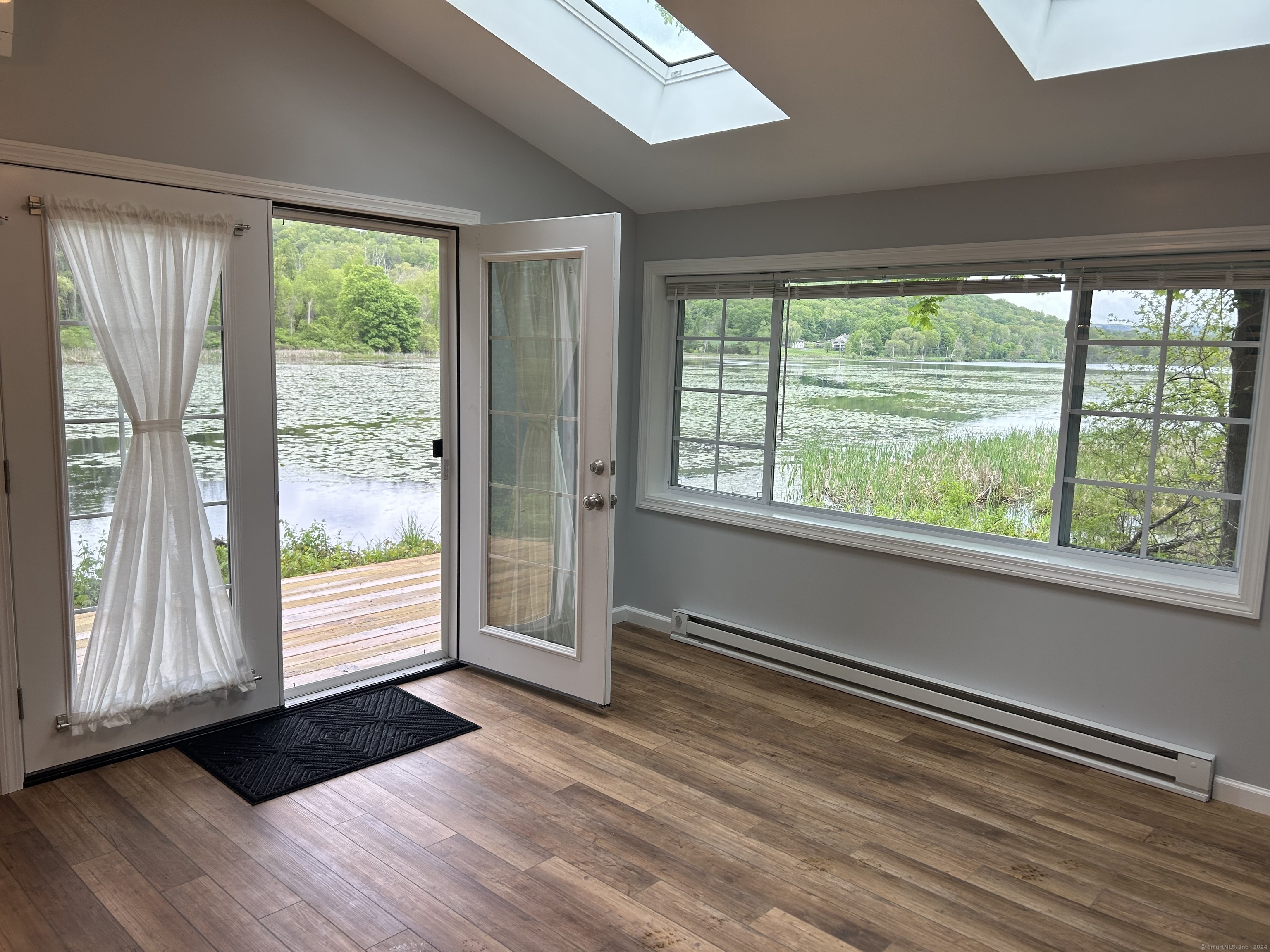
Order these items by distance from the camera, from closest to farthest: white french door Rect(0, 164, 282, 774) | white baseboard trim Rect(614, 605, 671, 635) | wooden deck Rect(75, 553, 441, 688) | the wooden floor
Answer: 1. the wooden floor
2. white french door Rect(0, 164, 282, 774)
3. wooden deck Rect(75, 553, 441, 688)
4. white baseboard trim Rect(614, 605, 671, 635)

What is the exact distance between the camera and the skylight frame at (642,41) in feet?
11.4

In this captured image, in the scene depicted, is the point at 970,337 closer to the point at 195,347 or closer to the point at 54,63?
the point at 195,347

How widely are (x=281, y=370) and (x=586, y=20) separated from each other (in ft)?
11.2

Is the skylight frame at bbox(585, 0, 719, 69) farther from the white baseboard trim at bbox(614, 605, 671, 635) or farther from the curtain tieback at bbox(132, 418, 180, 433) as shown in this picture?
the white baseboard trim at bbox(614, 605, 671, 635)

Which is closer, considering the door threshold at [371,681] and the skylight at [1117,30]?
the skylight at [1117,30]

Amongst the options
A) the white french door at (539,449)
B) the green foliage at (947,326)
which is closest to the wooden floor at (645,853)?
the white french door at (539,449)

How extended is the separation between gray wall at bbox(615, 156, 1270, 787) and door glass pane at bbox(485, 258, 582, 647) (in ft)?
3.49

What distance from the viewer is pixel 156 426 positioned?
3023 mm

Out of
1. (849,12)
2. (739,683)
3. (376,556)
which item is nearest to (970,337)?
(849,12)

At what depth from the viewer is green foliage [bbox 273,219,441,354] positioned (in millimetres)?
5773

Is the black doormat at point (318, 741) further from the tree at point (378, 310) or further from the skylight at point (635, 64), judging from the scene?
the tree at point (378, 310)

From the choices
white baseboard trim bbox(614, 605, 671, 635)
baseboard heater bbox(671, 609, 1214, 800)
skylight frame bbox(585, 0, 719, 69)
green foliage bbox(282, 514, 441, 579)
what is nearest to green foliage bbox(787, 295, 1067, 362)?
skylight frame bbox(585, 0, 719, 69)

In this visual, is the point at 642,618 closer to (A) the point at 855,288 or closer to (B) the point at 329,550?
(A) the point at 855,288

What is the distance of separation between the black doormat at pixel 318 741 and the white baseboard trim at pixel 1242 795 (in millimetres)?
2815
